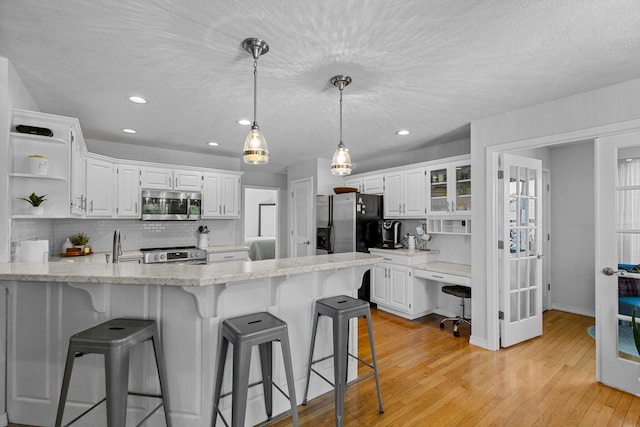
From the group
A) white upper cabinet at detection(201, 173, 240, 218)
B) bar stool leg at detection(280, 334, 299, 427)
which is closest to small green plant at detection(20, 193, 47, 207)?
bar stool leg at detection(280, 334, 299, 427)

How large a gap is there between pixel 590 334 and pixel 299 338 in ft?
11.4

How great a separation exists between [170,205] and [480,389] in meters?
4.49

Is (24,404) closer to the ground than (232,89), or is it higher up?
closer to the ground

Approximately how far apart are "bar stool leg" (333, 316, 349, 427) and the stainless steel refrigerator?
2691mm

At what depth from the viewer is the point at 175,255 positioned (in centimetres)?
445

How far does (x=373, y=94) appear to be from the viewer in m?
2.72

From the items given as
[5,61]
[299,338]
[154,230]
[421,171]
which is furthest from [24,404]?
[421,171]

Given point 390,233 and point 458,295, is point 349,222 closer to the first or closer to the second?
point 390,233

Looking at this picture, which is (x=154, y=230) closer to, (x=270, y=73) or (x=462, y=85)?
(x=270, y=73)

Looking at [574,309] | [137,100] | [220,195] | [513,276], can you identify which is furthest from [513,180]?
[220,195]

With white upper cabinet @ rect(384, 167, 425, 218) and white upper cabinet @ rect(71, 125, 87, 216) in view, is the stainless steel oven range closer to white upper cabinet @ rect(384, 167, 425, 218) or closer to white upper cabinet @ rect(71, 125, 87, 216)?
white upper cabinet @ rect(71, 125, 87, 216)

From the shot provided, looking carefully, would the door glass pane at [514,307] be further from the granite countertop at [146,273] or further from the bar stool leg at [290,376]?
the bar stool leg at [290,376]

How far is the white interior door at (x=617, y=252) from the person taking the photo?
2.40m

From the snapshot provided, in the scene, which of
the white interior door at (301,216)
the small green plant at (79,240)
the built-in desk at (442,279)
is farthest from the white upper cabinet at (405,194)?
the small green plant at (79,240)
